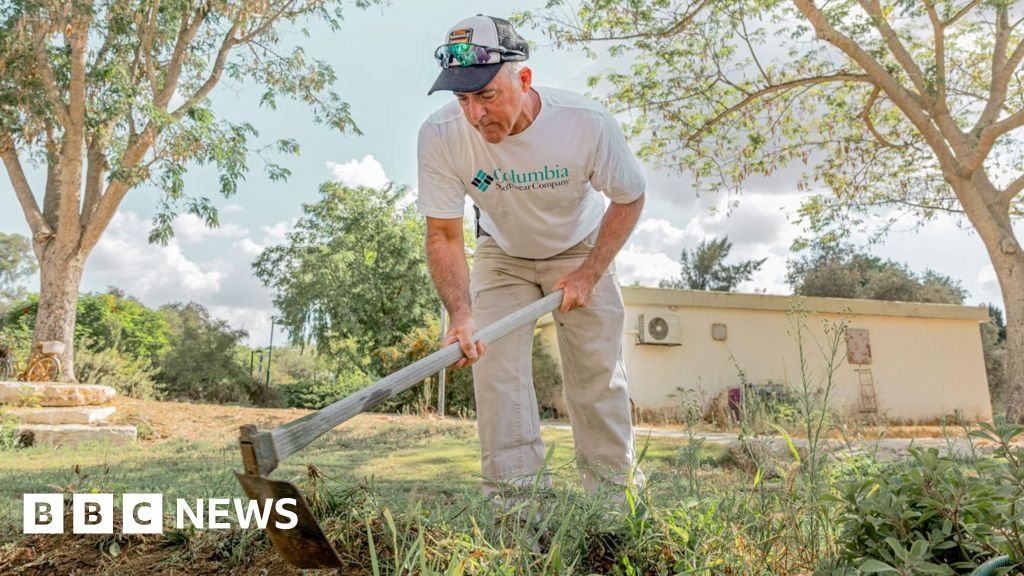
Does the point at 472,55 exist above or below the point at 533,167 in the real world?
above

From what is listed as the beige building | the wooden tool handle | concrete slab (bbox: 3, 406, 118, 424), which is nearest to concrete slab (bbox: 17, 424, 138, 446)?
concrete slab (bbox: 3, 406, 118, 424)

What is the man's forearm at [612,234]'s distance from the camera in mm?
2643

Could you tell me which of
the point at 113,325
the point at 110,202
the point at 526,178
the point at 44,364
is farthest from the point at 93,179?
the point at 526,178

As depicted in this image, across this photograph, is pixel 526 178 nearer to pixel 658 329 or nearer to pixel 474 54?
pixel 474 54

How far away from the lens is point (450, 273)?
8.47 ft

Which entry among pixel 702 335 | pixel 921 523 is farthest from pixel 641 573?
pixel 702 335

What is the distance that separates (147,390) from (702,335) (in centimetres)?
969

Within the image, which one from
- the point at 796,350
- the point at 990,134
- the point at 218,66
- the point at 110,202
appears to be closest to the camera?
the point at 990,134

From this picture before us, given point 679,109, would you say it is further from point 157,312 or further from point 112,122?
point 157,312

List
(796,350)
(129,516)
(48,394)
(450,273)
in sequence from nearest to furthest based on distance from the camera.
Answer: (129,516)
(450,273)
(48,394)
(796,350)

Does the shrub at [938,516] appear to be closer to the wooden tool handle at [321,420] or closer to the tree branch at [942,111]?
the wooden tool handle at [321,420]

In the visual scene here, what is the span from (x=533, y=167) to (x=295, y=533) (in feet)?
5.46

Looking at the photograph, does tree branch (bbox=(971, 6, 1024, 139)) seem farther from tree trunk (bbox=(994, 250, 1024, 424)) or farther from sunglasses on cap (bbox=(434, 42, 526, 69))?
sunglasses on cap (bbox=(434, 42, 526, 69))

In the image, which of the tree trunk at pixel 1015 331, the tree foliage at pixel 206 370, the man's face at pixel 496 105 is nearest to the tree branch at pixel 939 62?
the tree trunk at pixel 1015 331
